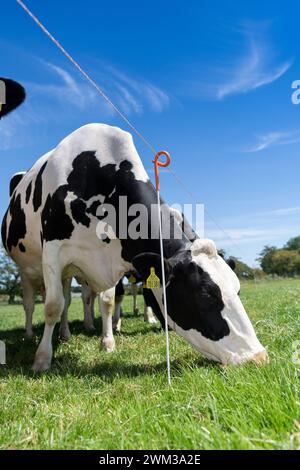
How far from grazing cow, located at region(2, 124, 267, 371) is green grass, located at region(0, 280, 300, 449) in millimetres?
438

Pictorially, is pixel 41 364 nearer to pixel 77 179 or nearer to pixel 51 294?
pixel 51 294

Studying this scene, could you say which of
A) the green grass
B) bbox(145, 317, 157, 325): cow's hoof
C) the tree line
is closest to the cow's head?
the green grass

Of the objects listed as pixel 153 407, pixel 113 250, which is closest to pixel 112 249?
pixel 113 250

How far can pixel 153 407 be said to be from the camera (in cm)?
293

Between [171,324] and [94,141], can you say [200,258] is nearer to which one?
[171,324]

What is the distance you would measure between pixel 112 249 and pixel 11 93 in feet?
7.92

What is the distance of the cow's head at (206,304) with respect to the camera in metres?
4.21

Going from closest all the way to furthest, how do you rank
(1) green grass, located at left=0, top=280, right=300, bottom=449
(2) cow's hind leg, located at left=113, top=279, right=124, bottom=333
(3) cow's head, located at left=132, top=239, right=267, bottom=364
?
(1) green grass, located at left=0, top=280, right=300, bottom=449 → (3) cow's head, located at left=132, top=239, right=267, bottom=364 → (2) cow's hind leg, located at left=113, top=279, right=124, bottom=333

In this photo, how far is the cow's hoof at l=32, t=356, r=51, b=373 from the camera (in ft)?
17.4

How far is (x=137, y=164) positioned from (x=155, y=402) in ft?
10.9

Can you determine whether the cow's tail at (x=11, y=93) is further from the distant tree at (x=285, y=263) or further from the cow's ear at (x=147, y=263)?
the distant tree at (x=285, y=263)

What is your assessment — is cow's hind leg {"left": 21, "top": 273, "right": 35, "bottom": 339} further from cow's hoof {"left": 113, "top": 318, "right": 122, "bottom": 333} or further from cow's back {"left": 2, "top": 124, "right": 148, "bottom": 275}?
cow's back {"left": 2, "top": 124, "right": 148, "bottom": 275}

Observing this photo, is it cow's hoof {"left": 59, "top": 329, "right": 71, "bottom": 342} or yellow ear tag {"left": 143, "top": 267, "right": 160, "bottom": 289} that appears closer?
yellow ear tag {"left": 143, "top": 267, "right": 160, "bottom": 289}

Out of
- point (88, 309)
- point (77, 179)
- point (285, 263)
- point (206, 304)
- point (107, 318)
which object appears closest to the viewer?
point (206, 304)
